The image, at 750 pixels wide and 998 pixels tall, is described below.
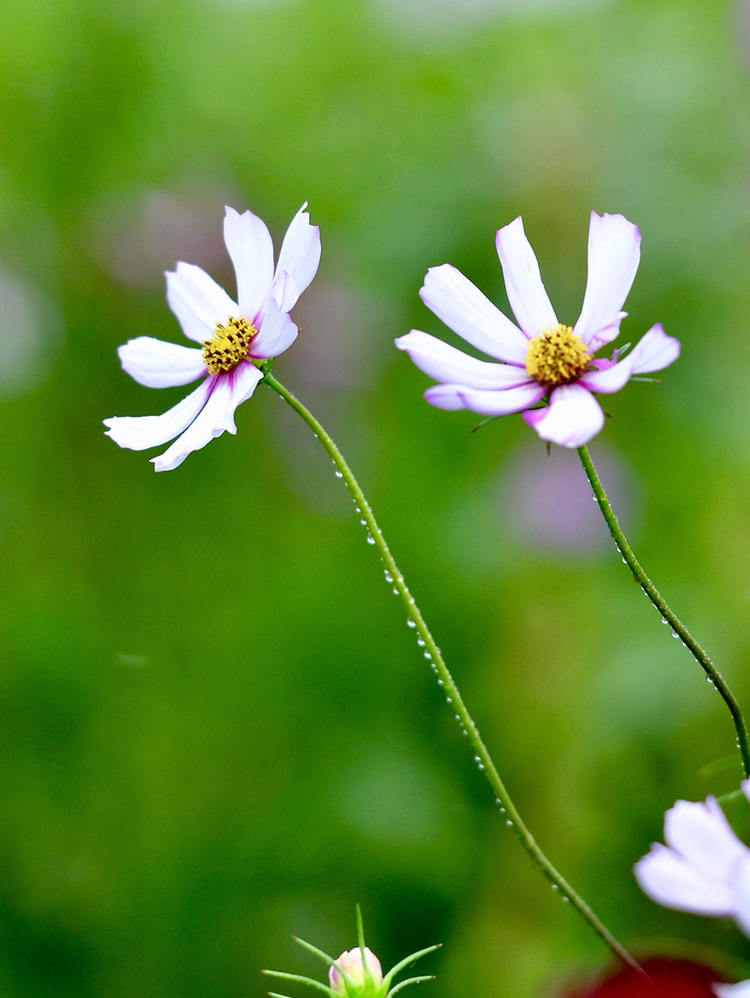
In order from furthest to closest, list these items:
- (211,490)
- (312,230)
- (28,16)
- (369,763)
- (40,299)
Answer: (28,16) < (40,299) < (211,490) < (369,763) < (312,230)

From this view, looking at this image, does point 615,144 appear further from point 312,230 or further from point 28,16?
point 312,230

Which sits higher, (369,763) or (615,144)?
(615,144)

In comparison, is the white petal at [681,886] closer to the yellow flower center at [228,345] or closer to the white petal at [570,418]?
the white petal at [570,418]

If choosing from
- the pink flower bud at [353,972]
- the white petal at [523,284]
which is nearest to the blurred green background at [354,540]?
the pink flower bud at [353,972]

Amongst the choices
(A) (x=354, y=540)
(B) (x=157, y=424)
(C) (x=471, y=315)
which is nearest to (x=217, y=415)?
(B) (x=157, y=424)

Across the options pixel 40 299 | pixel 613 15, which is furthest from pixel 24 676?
pixel 613 15

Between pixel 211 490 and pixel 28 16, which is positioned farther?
pixel 28 16
